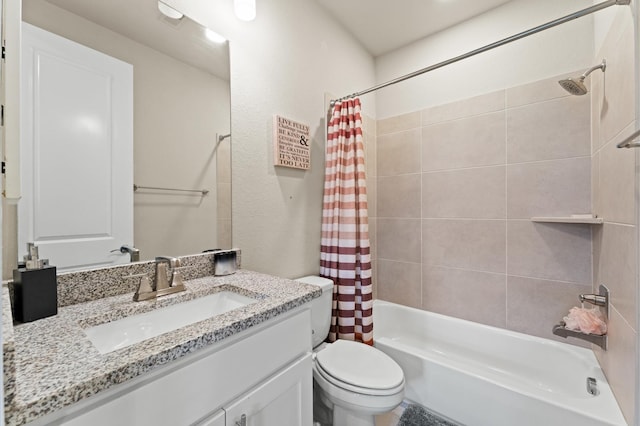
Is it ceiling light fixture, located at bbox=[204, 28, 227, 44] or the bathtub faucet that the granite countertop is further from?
the bathtub faucet

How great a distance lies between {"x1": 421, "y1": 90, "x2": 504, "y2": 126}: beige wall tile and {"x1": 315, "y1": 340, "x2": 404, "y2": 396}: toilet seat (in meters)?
1.72

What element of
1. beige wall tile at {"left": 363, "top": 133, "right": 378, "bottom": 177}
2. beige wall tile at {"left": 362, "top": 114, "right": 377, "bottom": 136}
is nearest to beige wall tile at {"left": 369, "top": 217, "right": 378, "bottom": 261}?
beige wall tile at {"left": 363, "top": 133, "right": 378, "bottom": 177}

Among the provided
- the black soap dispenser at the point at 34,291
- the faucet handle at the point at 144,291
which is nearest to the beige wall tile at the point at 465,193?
the faucet handle at the point at 144,291

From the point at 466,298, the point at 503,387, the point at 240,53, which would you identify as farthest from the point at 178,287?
the point at 466,298

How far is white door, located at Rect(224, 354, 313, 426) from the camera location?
2.64 ft

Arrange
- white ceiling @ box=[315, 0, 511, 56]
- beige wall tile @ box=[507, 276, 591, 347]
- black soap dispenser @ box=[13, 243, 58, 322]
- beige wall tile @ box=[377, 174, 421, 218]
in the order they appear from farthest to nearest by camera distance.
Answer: beige wall tile @ box=[377, 174, 421, 218]
white ceiling @ box=[315, 0, 511, 56]
beige wall tile @ box=[507, 276, 591, 347]
black soap dispenser @ box=[13, 243, 58, 322]

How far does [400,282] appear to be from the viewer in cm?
237

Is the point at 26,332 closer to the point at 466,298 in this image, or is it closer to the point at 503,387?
the point at 503,387

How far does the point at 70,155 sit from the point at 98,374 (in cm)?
76

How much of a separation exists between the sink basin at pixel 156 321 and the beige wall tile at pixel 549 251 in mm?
1733

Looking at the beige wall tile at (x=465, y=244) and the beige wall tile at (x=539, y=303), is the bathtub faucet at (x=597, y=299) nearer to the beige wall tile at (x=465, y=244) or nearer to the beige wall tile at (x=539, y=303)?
the beige wall tile at (x=539, y=303)

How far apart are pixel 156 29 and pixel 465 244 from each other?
2188 mm

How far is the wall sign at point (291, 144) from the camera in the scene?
1608mm

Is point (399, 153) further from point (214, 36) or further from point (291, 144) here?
point (214, 36)
